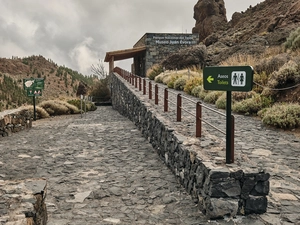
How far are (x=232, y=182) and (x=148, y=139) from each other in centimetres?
602

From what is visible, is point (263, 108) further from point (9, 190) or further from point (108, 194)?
point (9, 190)

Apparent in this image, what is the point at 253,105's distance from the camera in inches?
434

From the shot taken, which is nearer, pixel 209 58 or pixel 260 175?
pixel 260 175

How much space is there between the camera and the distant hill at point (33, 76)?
40.6 metres

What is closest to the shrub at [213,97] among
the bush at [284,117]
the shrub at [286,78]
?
the shrub at [286,78]

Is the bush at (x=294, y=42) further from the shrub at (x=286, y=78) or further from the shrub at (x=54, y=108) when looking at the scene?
the shrub at (x=54, y=108)

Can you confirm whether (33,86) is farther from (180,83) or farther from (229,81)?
(229,81)

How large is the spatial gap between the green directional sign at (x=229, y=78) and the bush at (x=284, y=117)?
443cm

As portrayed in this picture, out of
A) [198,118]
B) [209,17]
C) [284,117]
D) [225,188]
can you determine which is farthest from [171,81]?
[209,17]

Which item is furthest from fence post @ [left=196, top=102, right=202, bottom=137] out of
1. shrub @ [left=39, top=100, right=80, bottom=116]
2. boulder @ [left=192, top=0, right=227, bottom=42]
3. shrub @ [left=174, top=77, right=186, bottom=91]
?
boulder @ [left=192, top=0, right=227, bottom=42]

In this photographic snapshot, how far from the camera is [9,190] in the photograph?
15.3ft

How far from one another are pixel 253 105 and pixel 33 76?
5280cm

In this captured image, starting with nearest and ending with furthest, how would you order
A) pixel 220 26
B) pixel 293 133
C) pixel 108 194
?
pixel 108 194 < pixel 293 133 < pixel 220 26

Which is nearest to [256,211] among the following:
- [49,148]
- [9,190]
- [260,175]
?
[260,175]
